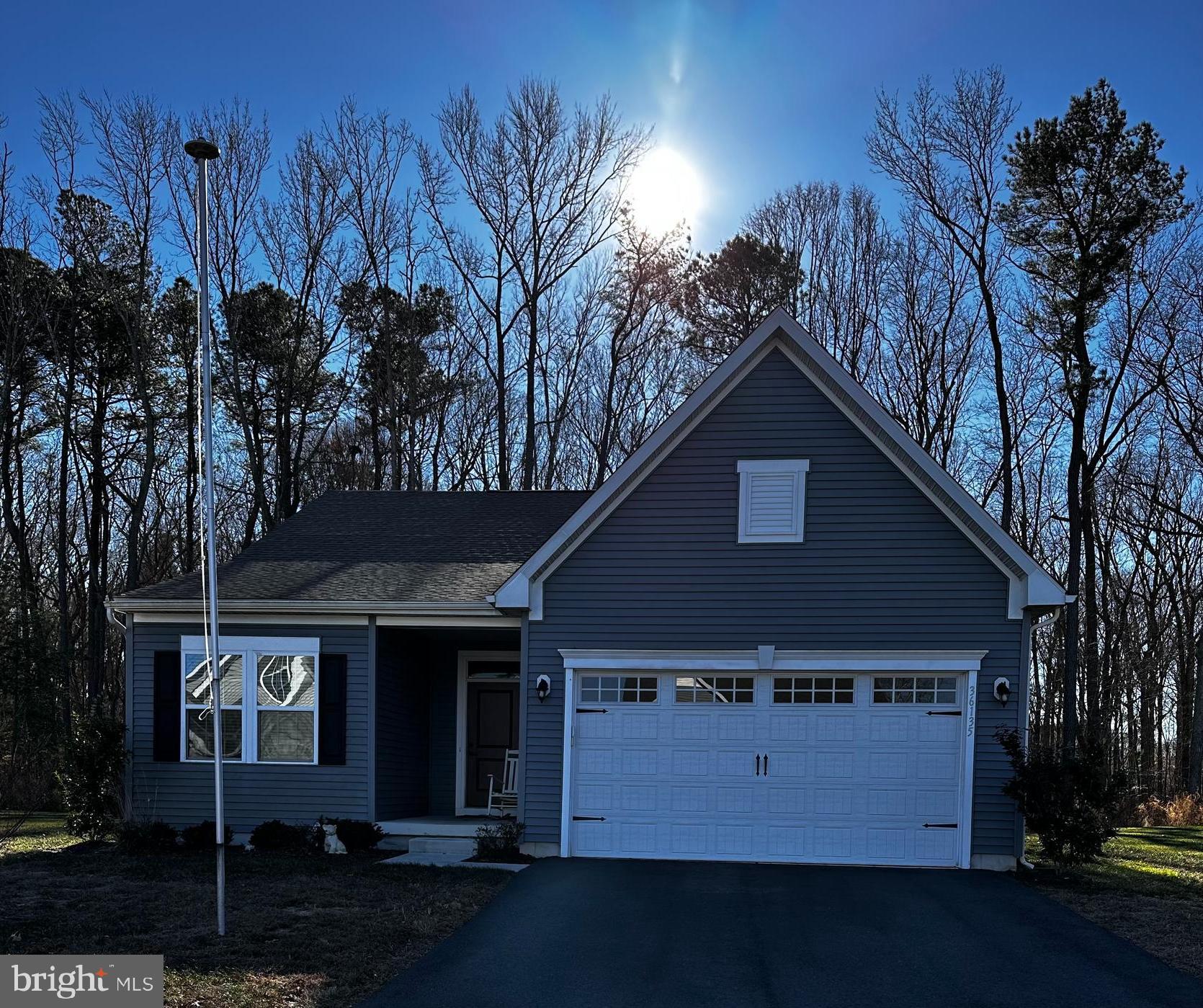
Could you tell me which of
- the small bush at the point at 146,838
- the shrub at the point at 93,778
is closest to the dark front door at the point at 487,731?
the small bush at the point at 146,838

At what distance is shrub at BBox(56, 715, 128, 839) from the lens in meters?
14.2

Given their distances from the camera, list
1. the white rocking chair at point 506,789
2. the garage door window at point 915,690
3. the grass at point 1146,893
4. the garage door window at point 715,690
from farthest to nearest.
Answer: the white rocking chair at point 506,789 → the garage door window at point 715,690 → the garage door window at point 915,690 → the grass at point 1146,893

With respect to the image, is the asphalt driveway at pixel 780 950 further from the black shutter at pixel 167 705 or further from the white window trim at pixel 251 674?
the black shutter at pixel 167 705

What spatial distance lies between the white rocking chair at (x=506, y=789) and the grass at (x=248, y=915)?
2.47 metres

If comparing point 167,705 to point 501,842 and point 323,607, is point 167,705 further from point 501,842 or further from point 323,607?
point 501,842

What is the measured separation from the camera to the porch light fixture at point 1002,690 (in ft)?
42.2

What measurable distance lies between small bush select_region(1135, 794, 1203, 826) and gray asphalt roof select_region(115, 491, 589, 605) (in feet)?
41.9

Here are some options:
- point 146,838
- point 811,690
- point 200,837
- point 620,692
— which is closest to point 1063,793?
point 811,690

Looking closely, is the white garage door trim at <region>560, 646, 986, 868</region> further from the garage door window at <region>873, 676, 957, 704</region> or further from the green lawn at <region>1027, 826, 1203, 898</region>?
the green lawn at <region>1027, 826, 1203, 898</region>

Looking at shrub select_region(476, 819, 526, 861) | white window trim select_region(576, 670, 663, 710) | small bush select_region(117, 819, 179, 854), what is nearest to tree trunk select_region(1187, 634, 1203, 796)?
white window trim select_region(576, 670, 663, 710)

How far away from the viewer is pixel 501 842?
13375 millimetres

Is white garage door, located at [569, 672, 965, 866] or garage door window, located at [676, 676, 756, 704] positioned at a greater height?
garage door window, located at [676, 676, 756, 704]

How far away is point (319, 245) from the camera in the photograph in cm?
2816

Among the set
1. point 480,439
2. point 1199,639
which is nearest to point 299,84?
point 480,439
